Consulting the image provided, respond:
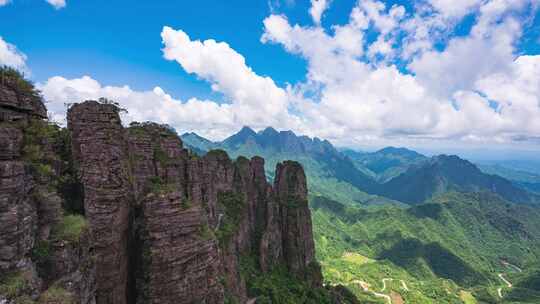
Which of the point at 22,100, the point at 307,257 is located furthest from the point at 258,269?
the point at 22,100

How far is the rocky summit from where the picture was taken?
1170 centimetres

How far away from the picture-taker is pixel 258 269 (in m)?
57.3

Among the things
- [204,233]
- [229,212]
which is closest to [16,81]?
[204,233]

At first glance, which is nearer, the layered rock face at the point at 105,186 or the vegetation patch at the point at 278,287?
the layered rock face at the point at 105,186

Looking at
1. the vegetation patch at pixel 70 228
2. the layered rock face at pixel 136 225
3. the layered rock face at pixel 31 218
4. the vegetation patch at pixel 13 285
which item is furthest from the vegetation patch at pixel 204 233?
the vegetation patch at pixel 13 285

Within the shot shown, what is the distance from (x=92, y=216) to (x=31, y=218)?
5.43 metres

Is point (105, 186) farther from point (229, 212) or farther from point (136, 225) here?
point (229, 212)

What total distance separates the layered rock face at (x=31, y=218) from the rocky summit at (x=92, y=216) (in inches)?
1.7

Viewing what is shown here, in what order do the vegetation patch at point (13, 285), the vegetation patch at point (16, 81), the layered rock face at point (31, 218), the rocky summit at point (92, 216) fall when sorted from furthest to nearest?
the vegetation patch at point (16, 81), the rocky summit at point (92, 216), the layered rock face at point (31, 218), the vegetation patch at point (13, 285)

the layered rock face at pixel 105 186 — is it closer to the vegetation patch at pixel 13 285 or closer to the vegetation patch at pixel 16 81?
the vegetation patch at pixel 16 81

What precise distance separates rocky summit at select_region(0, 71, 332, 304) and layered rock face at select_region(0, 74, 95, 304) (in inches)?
1.7

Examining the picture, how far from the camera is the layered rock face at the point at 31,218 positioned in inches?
431

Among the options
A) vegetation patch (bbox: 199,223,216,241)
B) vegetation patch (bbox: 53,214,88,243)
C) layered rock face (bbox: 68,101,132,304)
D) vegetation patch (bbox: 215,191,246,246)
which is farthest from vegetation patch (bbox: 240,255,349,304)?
vegetation patch (bbox: 53,214,88,243)

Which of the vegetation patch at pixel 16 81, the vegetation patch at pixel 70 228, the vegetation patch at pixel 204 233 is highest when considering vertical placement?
the vegetation patch at pixel 16 81
